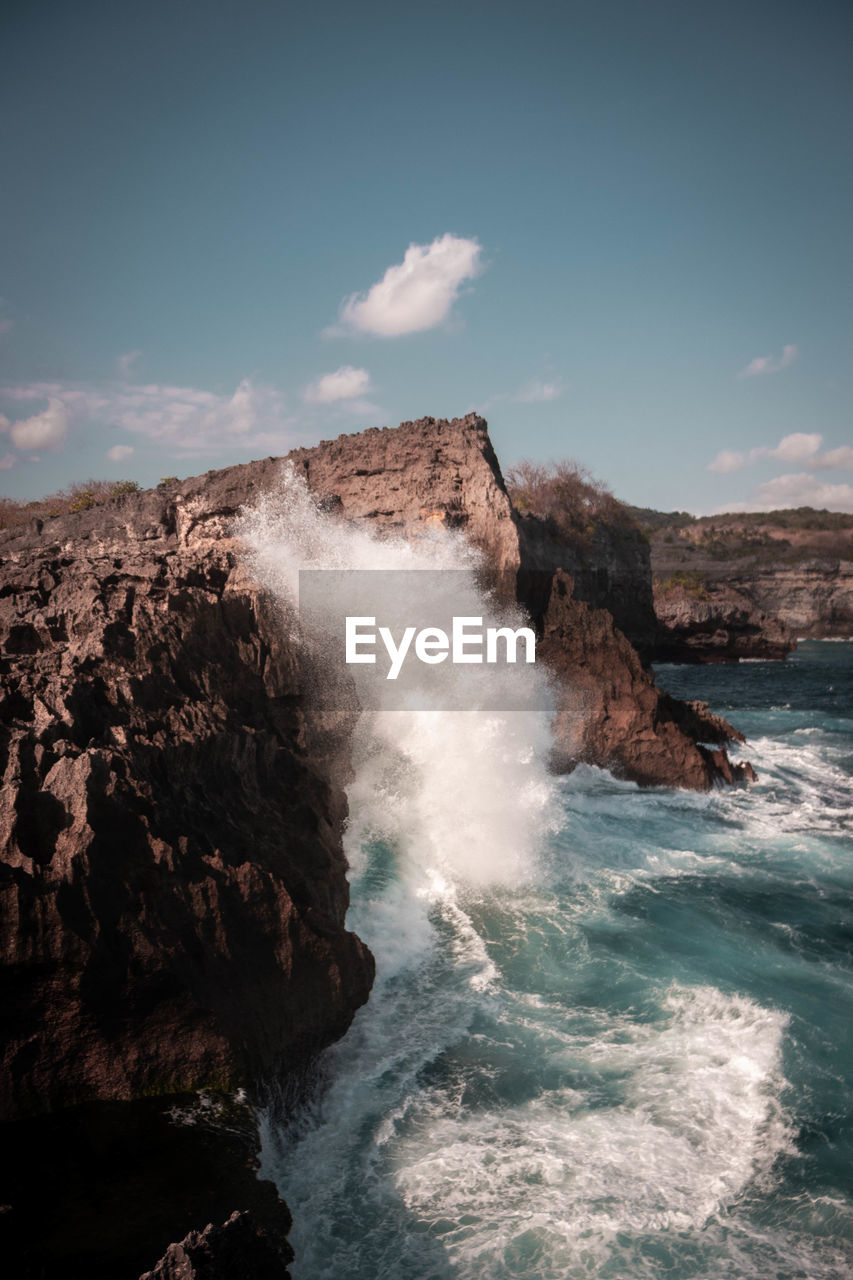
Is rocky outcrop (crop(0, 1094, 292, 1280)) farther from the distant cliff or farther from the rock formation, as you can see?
the distant cliff

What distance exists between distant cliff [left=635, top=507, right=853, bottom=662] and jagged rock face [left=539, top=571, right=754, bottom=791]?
97.5 feet

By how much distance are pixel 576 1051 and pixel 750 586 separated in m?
69.7

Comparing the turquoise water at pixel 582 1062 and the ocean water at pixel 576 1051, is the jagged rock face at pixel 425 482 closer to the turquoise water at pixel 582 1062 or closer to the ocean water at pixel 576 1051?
the ocean water at pixel 576 1051

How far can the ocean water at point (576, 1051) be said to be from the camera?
5.14 metres

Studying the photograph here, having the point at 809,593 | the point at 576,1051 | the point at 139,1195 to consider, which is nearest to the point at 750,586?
the point at 809,593

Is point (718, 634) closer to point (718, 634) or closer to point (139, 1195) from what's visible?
point (718, 634)

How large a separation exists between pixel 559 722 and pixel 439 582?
14.4 ft

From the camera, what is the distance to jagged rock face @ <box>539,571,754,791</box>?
16516 mm

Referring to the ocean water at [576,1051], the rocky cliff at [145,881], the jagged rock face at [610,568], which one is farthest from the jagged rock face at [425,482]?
the rocky cliff at [145,881]

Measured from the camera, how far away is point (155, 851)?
5.75 m

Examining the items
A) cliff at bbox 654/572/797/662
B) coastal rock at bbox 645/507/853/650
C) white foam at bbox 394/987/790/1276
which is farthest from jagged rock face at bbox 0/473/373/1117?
coastal rock at bbox 645/507/853/650

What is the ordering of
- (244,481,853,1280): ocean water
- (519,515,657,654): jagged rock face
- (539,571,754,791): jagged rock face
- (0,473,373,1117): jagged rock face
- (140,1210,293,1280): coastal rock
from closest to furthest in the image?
1. (140,1210,293,1280): coastal rock
2. (0,473,373,1117): jagged rock face
3. (244,481,853,1280): ocean water
4. (539,571,754,791): jagged rock face
5. (519,515,657,654): jagged rock face

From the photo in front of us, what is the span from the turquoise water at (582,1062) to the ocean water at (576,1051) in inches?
0.9

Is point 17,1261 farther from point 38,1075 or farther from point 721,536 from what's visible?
point 721,536
